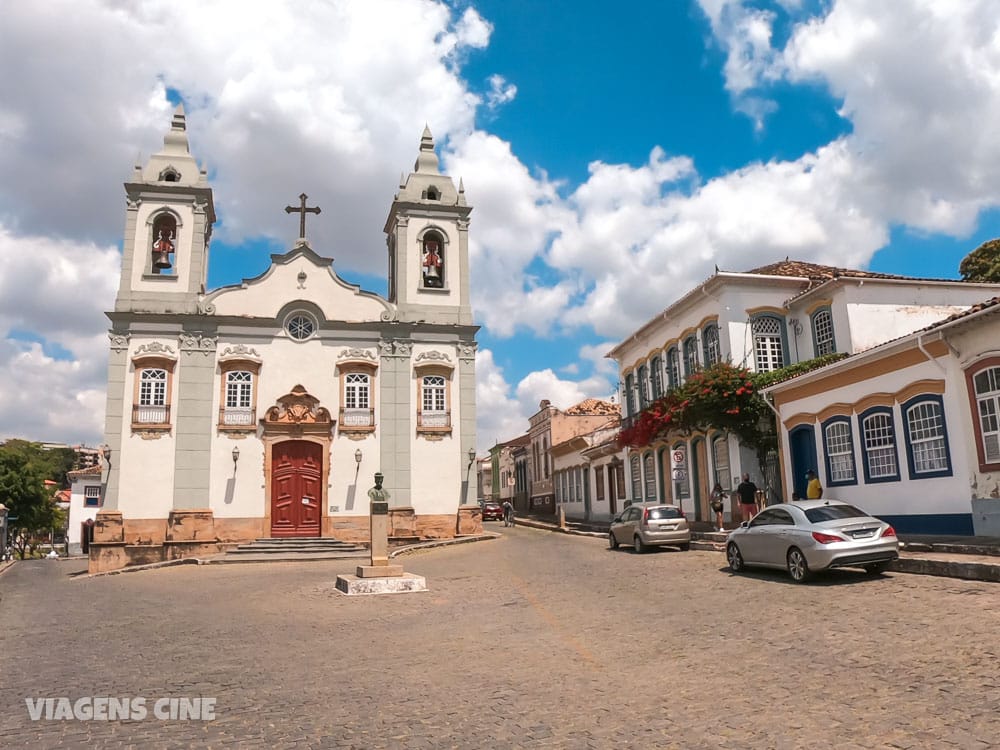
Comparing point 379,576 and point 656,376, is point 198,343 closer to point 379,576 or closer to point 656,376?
point 379,576

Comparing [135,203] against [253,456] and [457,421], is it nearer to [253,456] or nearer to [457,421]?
[253,456]

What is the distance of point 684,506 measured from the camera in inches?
1117

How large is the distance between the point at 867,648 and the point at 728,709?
8.16ft

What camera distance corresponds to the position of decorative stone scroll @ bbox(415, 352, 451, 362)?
89.2 ft

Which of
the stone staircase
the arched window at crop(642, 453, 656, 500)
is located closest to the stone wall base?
the stone staircase

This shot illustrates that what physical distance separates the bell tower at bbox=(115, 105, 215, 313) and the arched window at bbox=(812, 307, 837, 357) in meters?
20.0

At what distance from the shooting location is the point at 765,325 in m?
24.9

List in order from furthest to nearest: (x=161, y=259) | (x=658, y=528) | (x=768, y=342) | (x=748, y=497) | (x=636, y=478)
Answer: (x=636, y=478) < (x=161, y=259) < (x=768, y=342) < (x=748, y=497) < (x=658, y=528)

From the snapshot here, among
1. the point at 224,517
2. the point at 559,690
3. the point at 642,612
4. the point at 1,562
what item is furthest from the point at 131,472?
the point at 559,690

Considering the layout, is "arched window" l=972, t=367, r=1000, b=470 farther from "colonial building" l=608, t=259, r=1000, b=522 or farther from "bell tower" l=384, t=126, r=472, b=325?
"bell tower" l=384, t=126, r=472, b=325

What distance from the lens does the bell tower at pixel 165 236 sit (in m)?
25.6

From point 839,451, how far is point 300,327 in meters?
17.3

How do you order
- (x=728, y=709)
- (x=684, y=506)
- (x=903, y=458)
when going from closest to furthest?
(x=728, y=709), (x=903, y=458), (x=684, y=506)

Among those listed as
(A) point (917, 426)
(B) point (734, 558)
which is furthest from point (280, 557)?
(A) point (917, 426)
